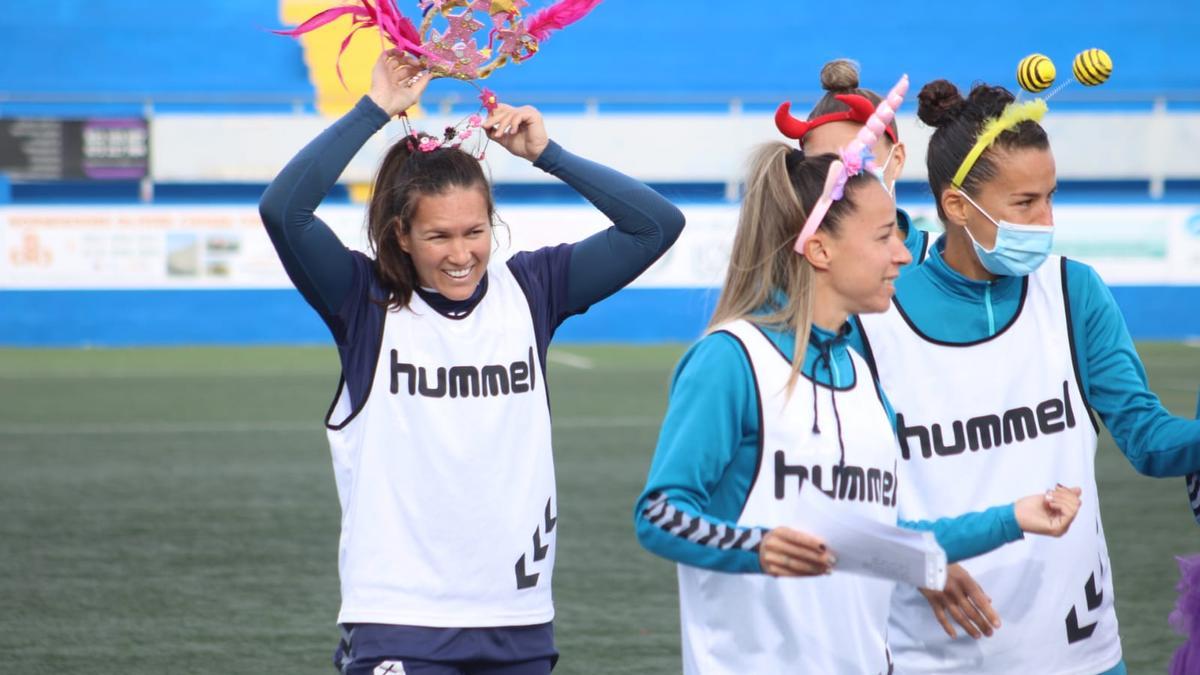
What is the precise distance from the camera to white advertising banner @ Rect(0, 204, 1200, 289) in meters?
17.3

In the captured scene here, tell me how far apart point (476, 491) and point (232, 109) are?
19.6 m

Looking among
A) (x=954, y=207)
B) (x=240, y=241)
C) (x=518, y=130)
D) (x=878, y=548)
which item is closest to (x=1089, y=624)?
(x=954, y=207)

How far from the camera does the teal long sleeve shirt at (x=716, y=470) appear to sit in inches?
77.9

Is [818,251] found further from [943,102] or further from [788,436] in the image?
[943,102]

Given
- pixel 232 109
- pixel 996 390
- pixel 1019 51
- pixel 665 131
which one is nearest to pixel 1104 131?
pixel 1019 51

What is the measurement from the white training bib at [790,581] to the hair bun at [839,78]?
4.17 feet

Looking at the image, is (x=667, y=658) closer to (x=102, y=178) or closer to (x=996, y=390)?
(x=996, y=390)

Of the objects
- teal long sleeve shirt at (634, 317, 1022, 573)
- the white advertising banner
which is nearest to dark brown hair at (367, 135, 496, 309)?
teal long sleeve shirt at (634, 317, 1022, 573)

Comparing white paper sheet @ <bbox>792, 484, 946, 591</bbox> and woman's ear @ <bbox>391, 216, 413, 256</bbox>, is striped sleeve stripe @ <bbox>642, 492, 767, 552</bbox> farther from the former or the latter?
woman's ear @ <bbox>391, 216, 413, 256</bbox>

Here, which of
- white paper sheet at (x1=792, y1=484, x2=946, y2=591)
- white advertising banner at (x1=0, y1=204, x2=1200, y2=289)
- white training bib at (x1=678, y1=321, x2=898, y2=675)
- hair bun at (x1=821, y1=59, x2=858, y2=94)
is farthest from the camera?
white advertising banner at (x1=0, y1=204, x2=1200, y2=289)

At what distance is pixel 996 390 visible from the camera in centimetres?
257

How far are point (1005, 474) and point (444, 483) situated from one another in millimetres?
915

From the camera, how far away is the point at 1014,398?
257 cm

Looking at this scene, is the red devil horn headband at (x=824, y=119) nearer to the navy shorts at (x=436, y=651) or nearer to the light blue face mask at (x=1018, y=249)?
the light blue face mask at (x=1018, y=249)
